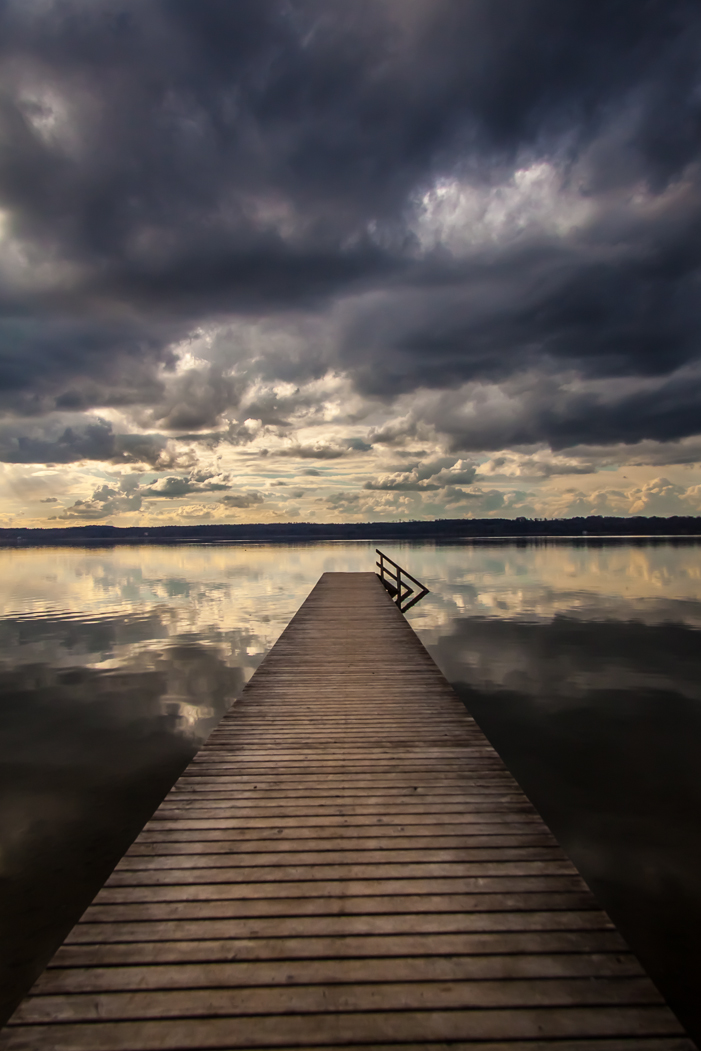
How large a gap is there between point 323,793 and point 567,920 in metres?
2.40

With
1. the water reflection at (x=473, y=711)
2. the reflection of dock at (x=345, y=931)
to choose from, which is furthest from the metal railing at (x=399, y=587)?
the reflection of dock at (x=345, y=931)

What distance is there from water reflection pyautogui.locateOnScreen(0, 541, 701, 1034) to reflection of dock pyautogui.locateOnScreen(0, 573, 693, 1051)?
1.74 meters

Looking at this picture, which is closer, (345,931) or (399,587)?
(345,931)

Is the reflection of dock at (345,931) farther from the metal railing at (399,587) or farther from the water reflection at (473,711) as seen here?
the metal railing at (399,587)

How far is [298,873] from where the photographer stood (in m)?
3.84

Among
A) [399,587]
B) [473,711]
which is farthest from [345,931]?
[399,587]

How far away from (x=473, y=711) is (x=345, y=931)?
313 inches

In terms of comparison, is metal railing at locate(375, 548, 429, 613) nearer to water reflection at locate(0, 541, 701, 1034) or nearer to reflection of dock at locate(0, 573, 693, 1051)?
water reflection at locate(0, 541, 701, 1034)

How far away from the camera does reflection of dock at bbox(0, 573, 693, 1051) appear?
2693 mm

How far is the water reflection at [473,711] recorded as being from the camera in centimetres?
532

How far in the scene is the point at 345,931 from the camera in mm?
3270

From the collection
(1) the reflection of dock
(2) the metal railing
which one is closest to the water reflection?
(2) the metal railing

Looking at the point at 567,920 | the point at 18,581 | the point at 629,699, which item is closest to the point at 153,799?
the point at 567,920

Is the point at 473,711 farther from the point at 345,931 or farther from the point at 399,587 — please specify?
the point at 345,931
